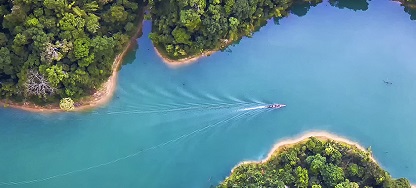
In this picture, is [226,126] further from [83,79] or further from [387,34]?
[387,34]

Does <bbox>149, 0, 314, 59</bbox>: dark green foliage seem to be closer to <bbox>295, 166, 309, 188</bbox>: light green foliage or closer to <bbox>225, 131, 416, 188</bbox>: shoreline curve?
<bbox>225, 131, 416, 188</bbox>: shoreline curve

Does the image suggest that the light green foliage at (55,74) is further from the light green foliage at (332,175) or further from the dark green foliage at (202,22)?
the light green foliage at (332,175)

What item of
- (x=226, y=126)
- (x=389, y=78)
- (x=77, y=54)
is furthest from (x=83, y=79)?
(x=389, y=78)

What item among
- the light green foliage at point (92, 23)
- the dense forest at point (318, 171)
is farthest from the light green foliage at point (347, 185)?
the light green foliage at point (92, 23)

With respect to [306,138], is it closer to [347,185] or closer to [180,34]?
[347,185]

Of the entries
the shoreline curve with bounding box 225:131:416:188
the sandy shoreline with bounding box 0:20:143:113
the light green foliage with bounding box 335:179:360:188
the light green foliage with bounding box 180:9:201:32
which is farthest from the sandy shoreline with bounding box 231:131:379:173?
the sandy shoreline with bounding box 0:20:143:113

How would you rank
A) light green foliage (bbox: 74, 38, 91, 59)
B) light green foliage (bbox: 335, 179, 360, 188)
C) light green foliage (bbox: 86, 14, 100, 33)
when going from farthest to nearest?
light green foliage (bbox: 86, 14, 100, 33)
light green foliage (bbox: 74, 38, 91, 59)
light green foliage (bbox: 335, 179, 360, 188)

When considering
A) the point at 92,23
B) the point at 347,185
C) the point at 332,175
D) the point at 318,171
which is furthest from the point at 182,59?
the point at 347,185
